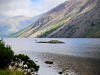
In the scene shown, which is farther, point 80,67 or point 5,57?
point 80,67

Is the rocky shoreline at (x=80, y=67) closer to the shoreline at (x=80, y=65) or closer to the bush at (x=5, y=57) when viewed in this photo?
the shoreline at (x=80, y=65)

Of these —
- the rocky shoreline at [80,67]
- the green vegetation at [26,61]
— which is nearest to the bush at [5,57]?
the green vegetation at [26,61]

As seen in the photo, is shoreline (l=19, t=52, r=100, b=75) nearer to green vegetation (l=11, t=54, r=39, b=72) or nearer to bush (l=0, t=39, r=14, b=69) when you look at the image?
green vegetation (l=11, t=54, r=39, b=72)

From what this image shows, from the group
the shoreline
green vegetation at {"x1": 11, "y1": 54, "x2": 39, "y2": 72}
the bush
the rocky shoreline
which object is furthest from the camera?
the shoreline

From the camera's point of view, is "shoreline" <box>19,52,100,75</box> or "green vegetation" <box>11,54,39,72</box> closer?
"green vegetation" <box>11,54,39,72</box>

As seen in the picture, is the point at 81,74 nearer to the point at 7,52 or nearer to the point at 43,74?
the point at 43,74

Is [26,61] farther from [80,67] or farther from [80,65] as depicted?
[80,65]

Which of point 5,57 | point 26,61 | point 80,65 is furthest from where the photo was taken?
point 80,65

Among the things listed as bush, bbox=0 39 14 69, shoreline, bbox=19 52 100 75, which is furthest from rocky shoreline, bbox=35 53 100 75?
bush, bbox=0 39 14 69

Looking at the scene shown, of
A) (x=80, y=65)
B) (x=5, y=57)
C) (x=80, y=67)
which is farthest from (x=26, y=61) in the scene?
(x=80, y=65)

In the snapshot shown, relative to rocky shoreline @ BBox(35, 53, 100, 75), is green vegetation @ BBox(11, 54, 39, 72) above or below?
above

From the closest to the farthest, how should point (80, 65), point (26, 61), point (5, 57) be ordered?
point (5, 57) → point (26, 61) → point (80, 65)

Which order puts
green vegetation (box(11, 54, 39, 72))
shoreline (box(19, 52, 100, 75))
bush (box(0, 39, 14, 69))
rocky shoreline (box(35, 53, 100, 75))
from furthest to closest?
1. shoreline (box(19, 52, 100, 75))
2. rocky shoreline (box(35, 53, 100, 75))
3. green vegetation (box(11, 54, 39, 72))
4. bush (box(0, 39, 14, 69))

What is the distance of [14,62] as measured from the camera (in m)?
60.0
